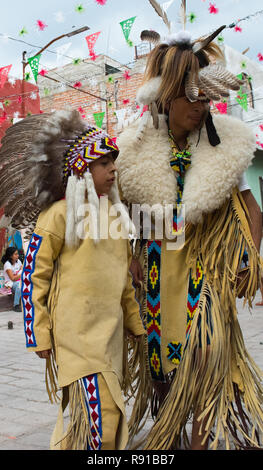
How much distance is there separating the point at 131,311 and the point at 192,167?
2.37ft

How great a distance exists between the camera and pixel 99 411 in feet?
6.19

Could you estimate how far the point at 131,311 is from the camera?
2207 mm

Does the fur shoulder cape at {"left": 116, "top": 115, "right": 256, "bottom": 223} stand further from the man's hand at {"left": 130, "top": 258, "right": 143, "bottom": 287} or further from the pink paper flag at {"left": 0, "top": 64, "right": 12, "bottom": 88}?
the pink paper flag at {"left": 0, "top": 64, "right": 12, "bottom": 88}

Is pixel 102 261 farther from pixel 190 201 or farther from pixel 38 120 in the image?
pixel 38 120

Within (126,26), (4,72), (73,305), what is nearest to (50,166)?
(73,305)

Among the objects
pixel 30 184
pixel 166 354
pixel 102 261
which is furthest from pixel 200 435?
pixel 30 184

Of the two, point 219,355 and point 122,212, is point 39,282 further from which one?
point 219,355

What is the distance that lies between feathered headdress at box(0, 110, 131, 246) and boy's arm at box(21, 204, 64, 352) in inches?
3.0

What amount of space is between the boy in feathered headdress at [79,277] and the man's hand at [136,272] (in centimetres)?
19

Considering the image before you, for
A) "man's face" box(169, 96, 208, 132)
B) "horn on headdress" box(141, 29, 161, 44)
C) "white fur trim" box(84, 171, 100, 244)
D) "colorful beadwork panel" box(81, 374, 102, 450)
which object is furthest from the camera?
"horn on headdress" box(141, 29, 161, 44)

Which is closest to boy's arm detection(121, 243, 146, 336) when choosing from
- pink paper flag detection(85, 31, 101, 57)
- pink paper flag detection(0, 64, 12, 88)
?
pink paper flag detection(85, 31, 101, 57)

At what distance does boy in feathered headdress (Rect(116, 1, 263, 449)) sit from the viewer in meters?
2.16

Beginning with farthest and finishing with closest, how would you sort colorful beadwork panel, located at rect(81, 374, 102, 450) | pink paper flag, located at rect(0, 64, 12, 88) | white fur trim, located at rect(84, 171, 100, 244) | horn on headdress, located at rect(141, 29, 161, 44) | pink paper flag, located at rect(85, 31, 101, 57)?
pink paper flag, located at rect(0, 64, 12, 88) → pink paper flag, located at rect(85, 31, 101, 57) → horn on headdress, located at rect(141, 29, 161, 44) → white fur trim, located at rect(84, 171, 100, 244) → colorful beadwork panel, located at rect(81, 374, 102, 450)

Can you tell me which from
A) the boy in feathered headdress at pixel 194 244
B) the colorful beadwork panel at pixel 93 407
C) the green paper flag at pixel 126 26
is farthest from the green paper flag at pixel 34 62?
the colorful beadwork panel at pixel 93 407
